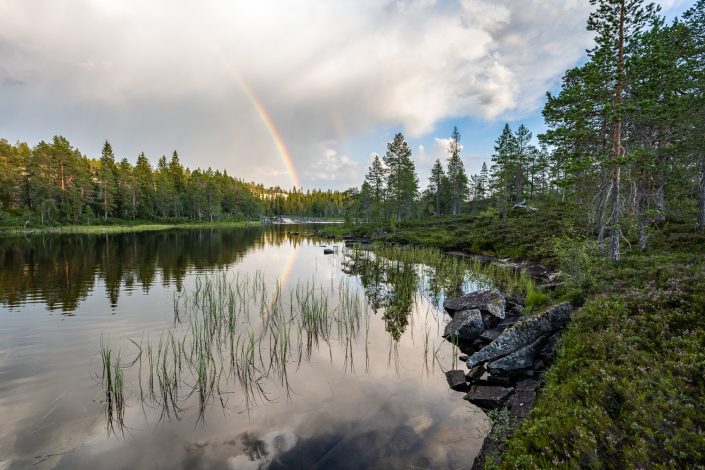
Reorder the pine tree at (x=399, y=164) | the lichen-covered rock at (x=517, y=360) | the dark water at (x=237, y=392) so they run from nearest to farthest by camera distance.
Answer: the dark water at (x=237, y=392) → the lichen-covered rock at (x=517, y=360) → the pine tree at (x=399, y=164)

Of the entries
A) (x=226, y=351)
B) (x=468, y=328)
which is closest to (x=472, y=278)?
(x=468, y=328)

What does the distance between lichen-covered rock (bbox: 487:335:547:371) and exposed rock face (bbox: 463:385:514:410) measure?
819mm

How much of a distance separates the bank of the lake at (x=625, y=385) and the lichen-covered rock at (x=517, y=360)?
106 cm

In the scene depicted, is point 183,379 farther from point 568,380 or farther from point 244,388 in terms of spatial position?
point 568,380

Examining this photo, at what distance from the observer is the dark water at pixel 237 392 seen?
7.77m

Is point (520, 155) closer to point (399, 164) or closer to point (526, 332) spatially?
point (399, 164)

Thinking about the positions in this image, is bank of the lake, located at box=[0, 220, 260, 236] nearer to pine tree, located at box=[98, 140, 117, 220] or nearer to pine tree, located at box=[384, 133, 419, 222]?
pine tree, located at box=[98, 140, 117, 220]

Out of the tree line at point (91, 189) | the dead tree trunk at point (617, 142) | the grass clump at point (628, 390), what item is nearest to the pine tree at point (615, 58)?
the dead tree trunk at point (617, 142)

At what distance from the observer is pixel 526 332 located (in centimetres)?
1127

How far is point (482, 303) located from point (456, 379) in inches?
240

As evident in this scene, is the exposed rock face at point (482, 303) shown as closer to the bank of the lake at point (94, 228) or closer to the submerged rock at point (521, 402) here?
the submerged rock at point (521, 402)

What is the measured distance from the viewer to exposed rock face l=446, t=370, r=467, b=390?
35.4ft

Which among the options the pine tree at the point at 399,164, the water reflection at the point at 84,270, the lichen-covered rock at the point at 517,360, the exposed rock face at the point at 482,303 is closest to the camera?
the lichen-covered rock at the point at 517,360

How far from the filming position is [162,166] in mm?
118562
